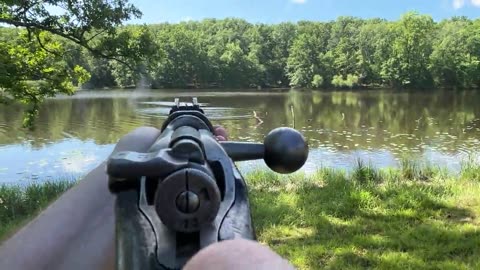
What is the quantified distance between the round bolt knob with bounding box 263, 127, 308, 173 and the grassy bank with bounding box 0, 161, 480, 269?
9.34 ft

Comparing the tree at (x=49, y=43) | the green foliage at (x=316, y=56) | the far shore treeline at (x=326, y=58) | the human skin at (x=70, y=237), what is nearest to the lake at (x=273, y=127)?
the tree at (x=49, y=43)

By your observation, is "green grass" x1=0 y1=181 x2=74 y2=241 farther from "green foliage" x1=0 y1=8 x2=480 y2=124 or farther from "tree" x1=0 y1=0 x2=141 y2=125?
"green foliage" x1=0 y1=8 x2=480 y2=124

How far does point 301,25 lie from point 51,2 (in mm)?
109670

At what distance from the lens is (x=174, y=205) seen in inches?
22.5

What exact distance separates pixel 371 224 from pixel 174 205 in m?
4.92

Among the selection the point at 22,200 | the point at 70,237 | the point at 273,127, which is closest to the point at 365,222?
the point at 70,237

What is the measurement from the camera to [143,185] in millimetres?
619

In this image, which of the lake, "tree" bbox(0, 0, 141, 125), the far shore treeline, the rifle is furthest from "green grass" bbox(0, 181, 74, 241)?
the far shore treeline

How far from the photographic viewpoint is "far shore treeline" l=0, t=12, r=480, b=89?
78750mm

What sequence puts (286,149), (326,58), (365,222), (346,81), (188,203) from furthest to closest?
(326,58) → (346,81) → (365,222) → (286,149) → (188,203)

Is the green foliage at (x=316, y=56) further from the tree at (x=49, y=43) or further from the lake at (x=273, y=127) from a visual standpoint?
the tree at (x=49, y=43)

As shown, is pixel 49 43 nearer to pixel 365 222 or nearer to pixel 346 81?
pixel 365 222

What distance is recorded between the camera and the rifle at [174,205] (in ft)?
1.85

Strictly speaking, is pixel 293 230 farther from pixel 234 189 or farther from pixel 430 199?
pixel 234 189
